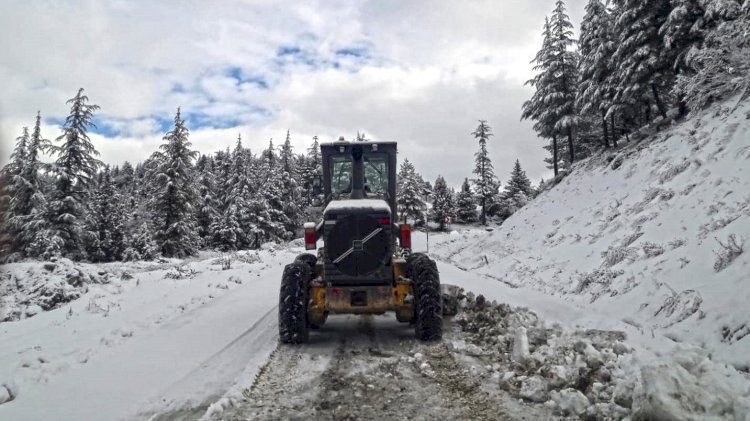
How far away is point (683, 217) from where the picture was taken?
10312 millimetres

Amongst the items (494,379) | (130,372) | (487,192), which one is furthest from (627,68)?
(487,192)

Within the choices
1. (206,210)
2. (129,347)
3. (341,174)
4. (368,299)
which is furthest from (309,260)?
(206,210)

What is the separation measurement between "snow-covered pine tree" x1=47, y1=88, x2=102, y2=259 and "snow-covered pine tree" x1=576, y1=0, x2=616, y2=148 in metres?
31.1

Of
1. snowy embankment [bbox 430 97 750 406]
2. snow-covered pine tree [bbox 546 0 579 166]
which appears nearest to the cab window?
snowy embankment [bbox 430 97 750 406]

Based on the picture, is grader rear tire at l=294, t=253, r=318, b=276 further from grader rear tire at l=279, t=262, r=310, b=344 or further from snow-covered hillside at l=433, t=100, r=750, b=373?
snow-covered hillside at l=433, t=100, r=750, b=373

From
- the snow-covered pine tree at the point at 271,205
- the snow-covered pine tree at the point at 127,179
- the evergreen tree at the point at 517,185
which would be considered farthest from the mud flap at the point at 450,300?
the snow-covered pine tree at the point at 127,179

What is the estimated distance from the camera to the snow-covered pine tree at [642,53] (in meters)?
21.0

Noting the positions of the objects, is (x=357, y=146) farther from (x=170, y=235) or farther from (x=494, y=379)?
(x=170, y=235)

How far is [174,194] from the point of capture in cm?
3353

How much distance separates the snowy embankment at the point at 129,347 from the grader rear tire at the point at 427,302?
216cm

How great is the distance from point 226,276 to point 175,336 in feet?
21.6

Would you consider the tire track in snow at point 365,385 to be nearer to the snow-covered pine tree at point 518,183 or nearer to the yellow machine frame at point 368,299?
the yellow machine frame at point 368,299

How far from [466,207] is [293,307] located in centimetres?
6460

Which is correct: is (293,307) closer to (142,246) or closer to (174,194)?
(174,194)
